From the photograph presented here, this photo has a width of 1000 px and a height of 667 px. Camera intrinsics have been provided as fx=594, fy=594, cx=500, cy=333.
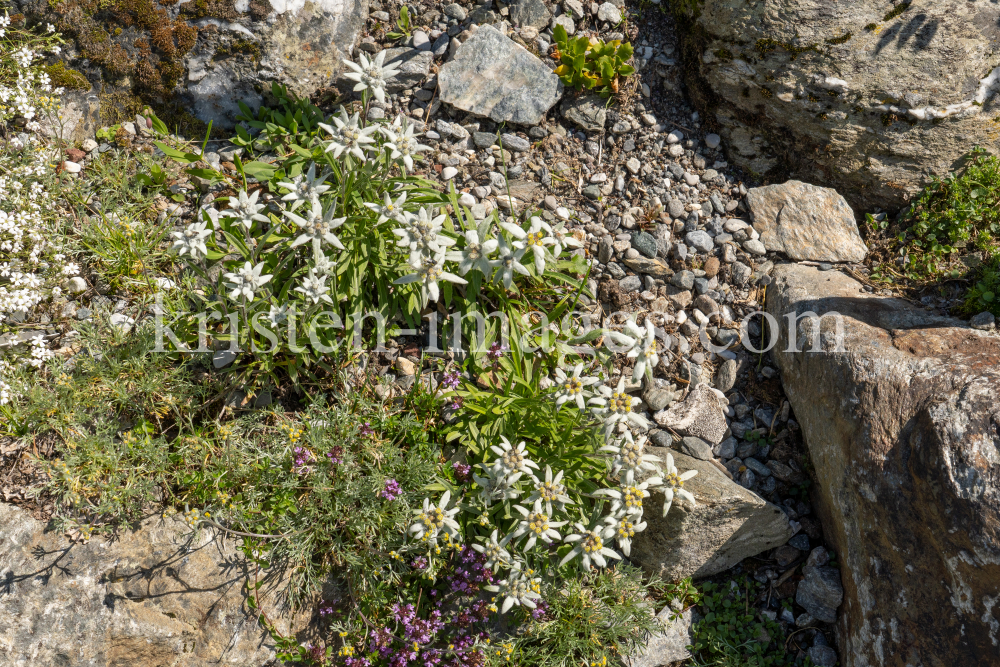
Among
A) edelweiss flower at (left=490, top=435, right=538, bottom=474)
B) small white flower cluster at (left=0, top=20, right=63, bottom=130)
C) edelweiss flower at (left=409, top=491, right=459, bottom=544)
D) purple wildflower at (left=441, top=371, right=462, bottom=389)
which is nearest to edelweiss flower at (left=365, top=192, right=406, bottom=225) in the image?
purple wildflower at (left=441, top=371, right=462, bottom=389)

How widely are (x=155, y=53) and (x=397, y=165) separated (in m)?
2.50

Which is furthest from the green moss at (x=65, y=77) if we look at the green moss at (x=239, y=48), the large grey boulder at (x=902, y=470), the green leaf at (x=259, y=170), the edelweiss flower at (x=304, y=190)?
the large grey boulder at (x=902, y=470)

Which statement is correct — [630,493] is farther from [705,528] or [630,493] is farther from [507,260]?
[507,260]

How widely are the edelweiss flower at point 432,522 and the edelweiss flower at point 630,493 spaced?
3.13 feet

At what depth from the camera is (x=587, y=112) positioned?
539cm

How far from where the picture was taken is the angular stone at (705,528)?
421 cm

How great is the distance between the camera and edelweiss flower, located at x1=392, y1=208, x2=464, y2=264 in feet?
12.1

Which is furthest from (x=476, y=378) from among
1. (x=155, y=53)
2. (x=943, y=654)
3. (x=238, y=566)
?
(x=155, y=53)

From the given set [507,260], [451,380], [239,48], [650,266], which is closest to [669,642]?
[451,380]

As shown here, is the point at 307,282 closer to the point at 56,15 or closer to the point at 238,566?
the point at 238,566

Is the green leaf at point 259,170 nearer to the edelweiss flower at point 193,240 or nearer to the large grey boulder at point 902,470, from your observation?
the edelweiss flower at point 193,240

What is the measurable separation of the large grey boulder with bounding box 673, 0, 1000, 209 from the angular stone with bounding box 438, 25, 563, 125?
1.37m

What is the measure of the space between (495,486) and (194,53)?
4391 mm

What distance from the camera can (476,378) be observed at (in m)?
4.62
